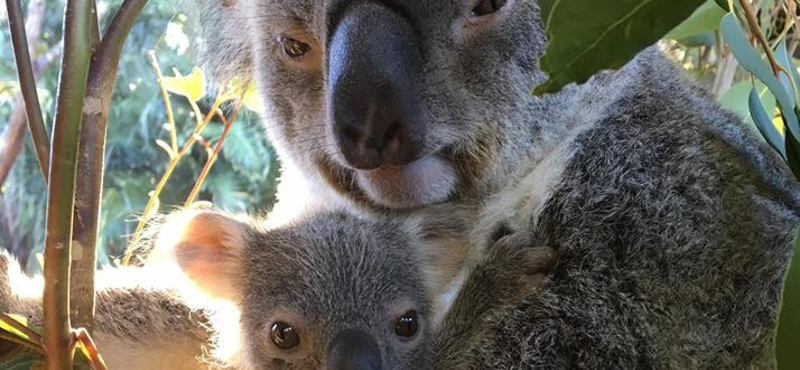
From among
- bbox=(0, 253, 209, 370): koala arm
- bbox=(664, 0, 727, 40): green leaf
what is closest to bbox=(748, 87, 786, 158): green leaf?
bbox=(664, 0, 727, 40): green leaf

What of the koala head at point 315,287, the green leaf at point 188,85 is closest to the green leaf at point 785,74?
the koala head at point 315,287

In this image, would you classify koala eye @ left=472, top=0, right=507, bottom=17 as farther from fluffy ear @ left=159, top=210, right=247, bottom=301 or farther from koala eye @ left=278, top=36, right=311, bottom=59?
fluffy ear @ left=159, top=210, right=247, bottom=301

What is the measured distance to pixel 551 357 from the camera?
158cm

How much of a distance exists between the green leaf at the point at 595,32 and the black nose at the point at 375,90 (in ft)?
1.64

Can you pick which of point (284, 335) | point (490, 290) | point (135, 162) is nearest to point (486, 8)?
point (490, 290)

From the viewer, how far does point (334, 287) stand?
6.29ft

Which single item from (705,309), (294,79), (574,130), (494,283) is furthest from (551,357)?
(294,79)

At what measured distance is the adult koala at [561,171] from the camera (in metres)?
1.57

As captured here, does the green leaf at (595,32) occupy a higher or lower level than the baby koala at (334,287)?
higher

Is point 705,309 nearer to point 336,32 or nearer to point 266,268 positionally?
point 336,32

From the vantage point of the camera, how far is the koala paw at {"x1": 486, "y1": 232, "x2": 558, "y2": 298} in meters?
1.63

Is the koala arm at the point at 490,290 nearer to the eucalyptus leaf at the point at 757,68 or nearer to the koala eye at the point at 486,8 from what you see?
the koala eye at the point at 486,8

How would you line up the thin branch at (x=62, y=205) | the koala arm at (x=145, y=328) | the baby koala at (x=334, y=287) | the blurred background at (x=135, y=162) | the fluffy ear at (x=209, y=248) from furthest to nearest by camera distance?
the blurred background at (x=135, y=162), the koala arm at (x=145, y=328), the fluffy ear at (x=209, y=248), the baby koala at (x=334, y=287), the thin branch at (x=62, y=205)

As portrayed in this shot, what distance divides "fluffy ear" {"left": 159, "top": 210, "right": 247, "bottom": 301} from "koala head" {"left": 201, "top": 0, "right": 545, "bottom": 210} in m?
0.24
